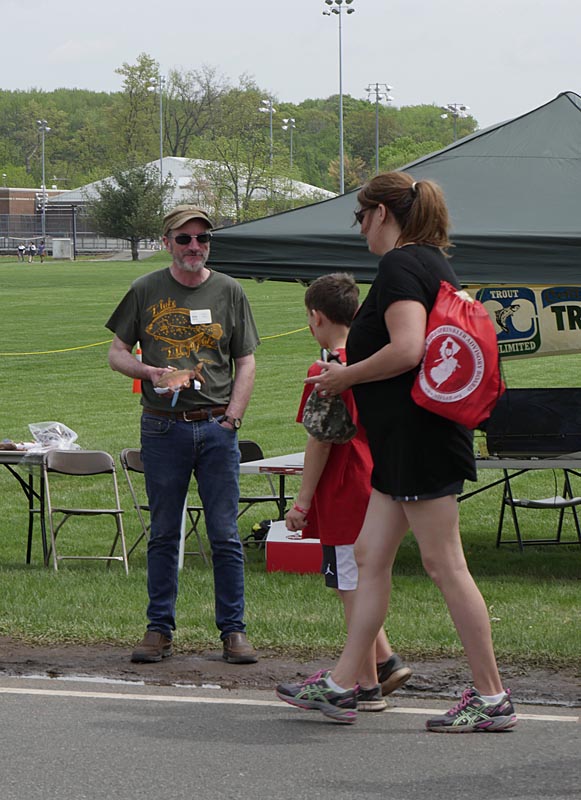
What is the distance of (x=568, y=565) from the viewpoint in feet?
31.2

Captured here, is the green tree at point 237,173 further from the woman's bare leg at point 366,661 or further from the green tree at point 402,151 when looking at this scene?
the woman's bare leg at point 366,661

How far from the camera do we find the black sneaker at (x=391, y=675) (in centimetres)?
554

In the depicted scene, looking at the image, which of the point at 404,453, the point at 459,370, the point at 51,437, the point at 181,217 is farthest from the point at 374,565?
the point at 51,437

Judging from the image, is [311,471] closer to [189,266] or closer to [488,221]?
[189,266]

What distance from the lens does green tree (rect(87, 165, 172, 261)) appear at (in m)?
82.8

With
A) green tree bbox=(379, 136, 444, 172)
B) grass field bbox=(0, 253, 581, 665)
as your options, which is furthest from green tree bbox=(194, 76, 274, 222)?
grass field bbox=(0, 253, 581, 665)

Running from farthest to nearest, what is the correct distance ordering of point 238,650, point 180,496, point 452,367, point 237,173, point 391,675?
1. point 237,173
2. point 180,496
3. point 238,650
4. point 391,675
5. point 452,367

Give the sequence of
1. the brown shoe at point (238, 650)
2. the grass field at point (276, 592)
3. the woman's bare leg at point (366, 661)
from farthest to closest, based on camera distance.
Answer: the grass field at point (276, 592)
the brown shoe at point (238, 650)
the woman's bare leg at point (366, 661)

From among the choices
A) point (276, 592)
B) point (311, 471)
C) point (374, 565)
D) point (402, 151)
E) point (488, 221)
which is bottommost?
point (276, 592)

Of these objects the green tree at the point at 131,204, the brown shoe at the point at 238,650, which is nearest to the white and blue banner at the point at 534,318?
the brown shoe at the point at 238,650

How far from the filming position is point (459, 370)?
192 inches

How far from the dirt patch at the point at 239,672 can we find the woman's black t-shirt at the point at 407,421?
128 cm

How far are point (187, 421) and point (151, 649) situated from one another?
1075 millimetres

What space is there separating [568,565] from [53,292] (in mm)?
43558
